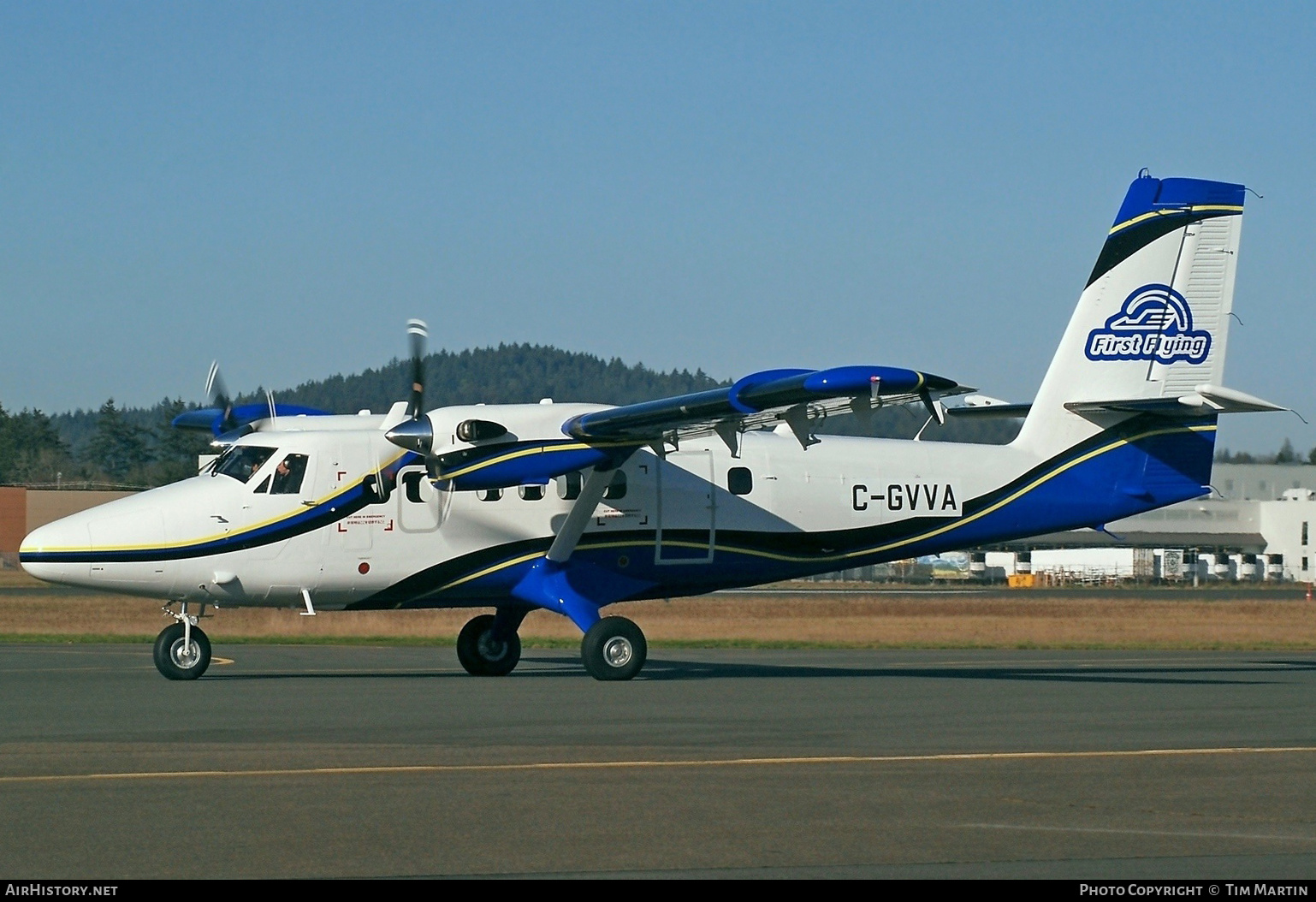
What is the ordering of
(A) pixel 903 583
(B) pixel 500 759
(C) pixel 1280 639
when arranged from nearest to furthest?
(B) pixel 500 759, (C) pixel 1280 639, (A) pixel 903 583

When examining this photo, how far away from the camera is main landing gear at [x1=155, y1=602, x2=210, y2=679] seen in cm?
1917

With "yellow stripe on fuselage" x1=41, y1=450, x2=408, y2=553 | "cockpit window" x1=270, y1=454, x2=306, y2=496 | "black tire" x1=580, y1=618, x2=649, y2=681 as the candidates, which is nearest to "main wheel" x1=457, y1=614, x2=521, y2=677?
"black tire" x1=580, y1=618, x2=649, y2=681

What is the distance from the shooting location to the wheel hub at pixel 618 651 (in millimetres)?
19922

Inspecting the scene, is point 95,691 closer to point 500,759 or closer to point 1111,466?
point 500,759

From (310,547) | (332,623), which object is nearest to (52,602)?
(332,623)

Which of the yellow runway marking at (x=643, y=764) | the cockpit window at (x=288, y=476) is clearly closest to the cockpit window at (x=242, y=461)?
the cockpit window at (x=288, y=476)

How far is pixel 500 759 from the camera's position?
11672 mm

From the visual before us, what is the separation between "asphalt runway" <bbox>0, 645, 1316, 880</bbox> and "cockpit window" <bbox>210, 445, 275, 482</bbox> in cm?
267

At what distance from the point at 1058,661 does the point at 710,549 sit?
7.04m

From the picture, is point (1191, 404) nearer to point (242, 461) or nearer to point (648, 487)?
point (648, 487)

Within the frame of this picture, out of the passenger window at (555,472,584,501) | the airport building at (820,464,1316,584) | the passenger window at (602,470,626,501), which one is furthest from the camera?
the airport building at (820,464,1316,584)

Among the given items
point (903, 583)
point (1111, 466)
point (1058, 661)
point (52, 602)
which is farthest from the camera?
point (903, 583)

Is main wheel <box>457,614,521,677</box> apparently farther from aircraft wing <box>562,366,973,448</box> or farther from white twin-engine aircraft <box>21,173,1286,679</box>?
aircraft wing <box>562,366,973,448</box>

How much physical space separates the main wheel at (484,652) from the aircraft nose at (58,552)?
5.31 meters
